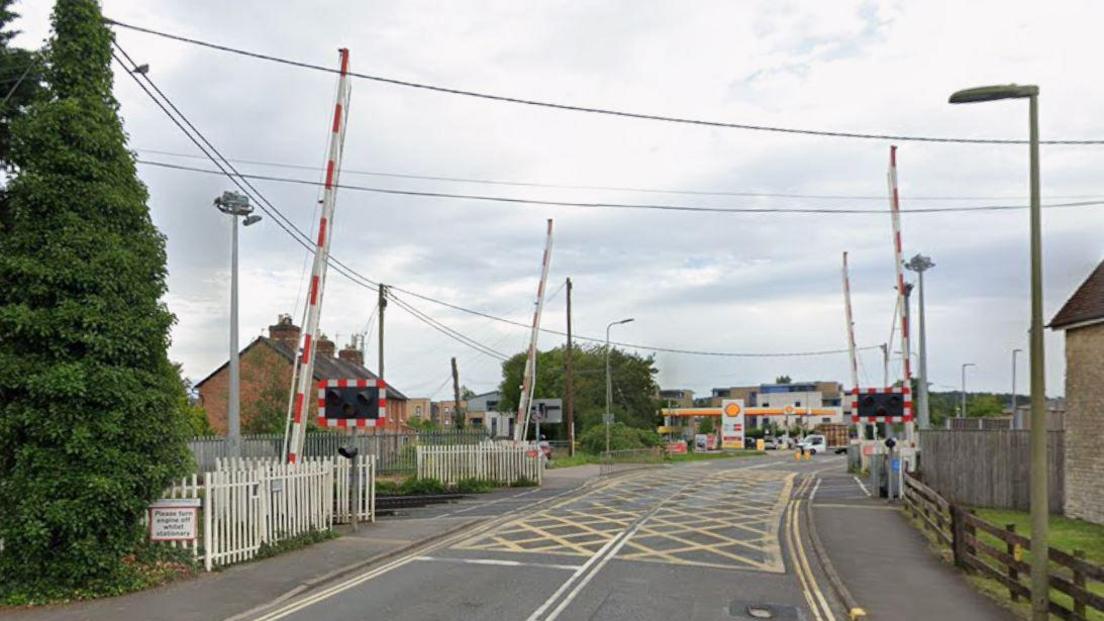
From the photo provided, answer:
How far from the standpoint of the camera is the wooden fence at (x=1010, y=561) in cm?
890

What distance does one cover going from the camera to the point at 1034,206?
9.40 metres

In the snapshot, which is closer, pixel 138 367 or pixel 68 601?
pixel 68 601

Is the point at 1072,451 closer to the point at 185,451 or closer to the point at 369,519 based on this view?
the point at 369,519

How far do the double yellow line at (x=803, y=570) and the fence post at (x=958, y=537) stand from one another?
214 cm

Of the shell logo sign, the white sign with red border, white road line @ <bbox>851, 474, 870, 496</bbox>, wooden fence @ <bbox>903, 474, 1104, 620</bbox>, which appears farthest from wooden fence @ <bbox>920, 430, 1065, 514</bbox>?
the shell logo sign

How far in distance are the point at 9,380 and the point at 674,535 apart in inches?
452

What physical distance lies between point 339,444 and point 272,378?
375 centimetres

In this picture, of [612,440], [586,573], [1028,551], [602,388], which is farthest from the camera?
[602,388]

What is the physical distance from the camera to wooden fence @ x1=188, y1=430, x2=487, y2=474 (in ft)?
99.6

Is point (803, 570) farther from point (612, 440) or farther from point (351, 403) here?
point (612, 440)

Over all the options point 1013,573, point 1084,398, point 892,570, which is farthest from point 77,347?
point 1084,398

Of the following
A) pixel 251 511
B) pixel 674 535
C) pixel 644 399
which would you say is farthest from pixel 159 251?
pixel 644 399

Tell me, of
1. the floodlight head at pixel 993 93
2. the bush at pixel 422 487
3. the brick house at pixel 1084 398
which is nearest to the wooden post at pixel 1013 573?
the floodlight head at pixel 993 93

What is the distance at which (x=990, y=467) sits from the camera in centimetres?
2302
